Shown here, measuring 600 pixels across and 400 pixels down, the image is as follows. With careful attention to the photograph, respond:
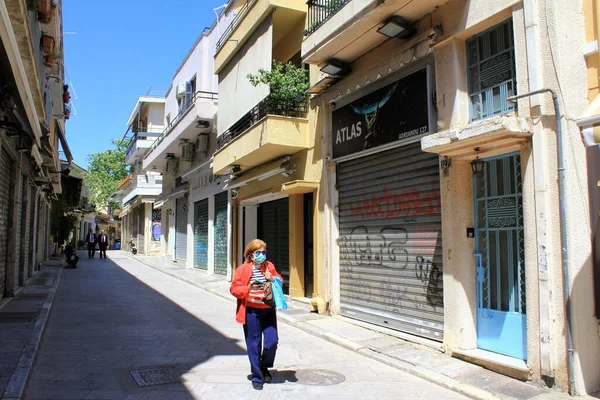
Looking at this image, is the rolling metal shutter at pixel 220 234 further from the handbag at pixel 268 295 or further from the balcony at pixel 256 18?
the handbag at pixel 268 295

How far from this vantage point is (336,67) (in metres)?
9.34

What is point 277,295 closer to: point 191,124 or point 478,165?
point 478,165

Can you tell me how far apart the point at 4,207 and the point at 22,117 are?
86.4 inches

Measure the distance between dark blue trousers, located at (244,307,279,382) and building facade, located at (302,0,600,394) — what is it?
8.82 ft

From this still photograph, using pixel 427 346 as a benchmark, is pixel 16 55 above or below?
above

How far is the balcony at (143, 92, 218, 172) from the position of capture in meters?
17.0

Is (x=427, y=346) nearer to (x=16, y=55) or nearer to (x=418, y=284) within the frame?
(x=418, y=284)

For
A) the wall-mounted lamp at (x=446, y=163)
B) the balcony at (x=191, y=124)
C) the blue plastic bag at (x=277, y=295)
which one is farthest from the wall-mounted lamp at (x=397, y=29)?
the balcony at (x=191, y=124)

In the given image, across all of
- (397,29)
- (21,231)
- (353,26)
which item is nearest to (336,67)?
(353,26)

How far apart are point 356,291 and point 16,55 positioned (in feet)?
22.2


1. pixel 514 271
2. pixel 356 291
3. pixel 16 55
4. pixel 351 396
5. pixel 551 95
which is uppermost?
pixel 16 55

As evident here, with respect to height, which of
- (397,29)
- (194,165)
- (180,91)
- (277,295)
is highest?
(180,91)

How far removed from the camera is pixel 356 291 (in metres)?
9.06

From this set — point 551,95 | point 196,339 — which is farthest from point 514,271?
point 196,339
